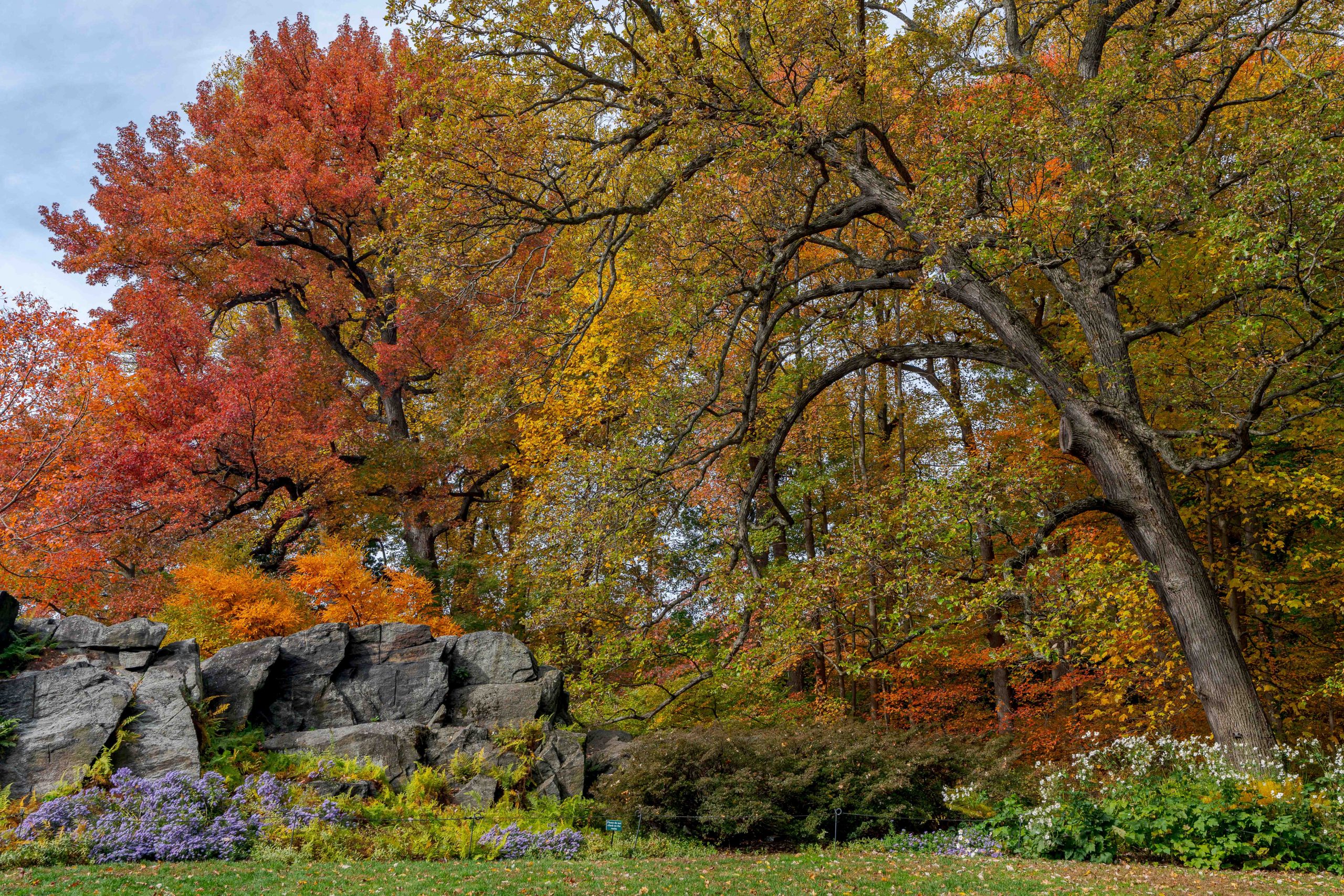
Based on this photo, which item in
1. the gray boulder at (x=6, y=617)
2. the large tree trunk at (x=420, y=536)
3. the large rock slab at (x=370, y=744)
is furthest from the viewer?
the large tree trunk at (x=420, y=536)

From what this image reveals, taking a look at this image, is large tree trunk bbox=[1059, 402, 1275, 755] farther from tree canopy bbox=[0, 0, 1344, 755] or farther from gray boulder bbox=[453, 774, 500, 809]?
gray boulder bbox=[453, 774, 500, 809]

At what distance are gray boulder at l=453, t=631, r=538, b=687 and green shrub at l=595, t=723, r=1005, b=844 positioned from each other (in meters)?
2.74

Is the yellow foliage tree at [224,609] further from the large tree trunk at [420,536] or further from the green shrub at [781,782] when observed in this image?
the green shrub at [781,782]

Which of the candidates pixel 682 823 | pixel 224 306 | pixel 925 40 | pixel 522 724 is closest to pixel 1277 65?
pixel 925 40

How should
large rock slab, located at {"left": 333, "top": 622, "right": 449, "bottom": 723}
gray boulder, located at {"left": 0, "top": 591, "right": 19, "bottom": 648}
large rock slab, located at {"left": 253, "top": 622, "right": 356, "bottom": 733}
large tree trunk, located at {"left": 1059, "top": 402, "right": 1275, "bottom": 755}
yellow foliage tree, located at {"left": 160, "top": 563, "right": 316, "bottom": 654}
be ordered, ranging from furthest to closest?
yellow foliage tree, located at {"left": 160, "top": 563, "right": 316, "bottom": 654}
large rock slab, located at {"left": 333, "top": 622, "right": 449, "bottom": 723}
large rock slab, located at {"left": 253, "top": 622, "right": 356, "bottom": 733}
gray boulder, located at {"left": 0, "top": 591, "right": 19, "bottom": 648}
large tree trunk, located at {"left": 1059, "top": 402, "right": 1275, "bottom": 755}

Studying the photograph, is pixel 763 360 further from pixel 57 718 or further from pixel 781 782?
pixel 57 718

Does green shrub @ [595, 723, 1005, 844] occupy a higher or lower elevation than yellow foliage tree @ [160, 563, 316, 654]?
lower

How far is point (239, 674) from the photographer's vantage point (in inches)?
455

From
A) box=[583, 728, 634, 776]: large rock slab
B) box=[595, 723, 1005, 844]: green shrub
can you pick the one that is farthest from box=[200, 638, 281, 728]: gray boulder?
box=[595, 723, 1005, 844]: green shrub

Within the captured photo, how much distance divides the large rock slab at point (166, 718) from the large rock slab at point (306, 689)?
3.97 ft

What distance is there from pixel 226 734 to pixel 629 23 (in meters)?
10.9

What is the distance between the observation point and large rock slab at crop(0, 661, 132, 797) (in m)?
8.94

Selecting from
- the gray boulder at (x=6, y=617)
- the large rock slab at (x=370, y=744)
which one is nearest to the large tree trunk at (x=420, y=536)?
the large rock slab at (x=370, y=744)

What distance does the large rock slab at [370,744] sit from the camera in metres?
10.8
